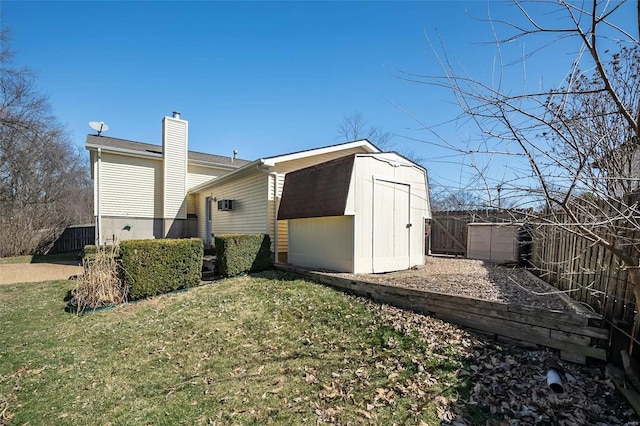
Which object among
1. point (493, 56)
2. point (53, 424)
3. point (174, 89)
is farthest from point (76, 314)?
point (174, 89)

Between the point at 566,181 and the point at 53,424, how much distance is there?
5.21 metres

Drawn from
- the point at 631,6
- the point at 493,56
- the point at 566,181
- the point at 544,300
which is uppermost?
the point at 631,6

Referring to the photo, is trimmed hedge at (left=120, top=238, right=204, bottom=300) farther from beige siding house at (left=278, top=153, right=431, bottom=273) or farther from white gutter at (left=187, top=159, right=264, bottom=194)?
white gutter at (left=187, top=159, right=264, bottom=194)

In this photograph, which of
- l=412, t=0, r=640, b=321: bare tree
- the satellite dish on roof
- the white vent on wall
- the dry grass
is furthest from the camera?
the satellite dish on roof

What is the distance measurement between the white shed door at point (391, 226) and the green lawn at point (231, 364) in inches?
89.5

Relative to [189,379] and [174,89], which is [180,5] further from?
[189,379]

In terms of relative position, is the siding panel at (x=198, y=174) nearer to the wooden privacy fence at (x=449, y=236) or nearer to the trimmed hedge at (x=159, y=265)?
the trimmed hedge at (x=159, y=265)

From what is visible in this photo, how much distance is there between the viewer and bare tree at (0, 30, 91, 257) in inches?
525

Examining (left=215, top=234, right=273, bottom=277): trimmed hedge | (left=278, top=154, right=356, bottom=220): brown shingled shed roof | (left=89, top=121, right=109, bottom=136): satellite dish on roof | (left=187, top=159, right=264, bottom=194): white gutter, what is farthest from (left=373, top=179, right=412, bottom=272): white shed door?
(left=89, top=121, right=109, bottom=136): satellite dish on roof

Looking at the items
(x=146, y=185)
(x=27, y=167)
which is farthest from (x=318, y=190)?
(x=27, y=167)

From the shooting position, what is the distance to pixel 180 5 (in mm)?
7027

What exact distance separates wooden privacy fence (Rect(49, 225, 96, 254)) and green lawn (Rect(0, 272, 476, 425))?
12594 millimetres

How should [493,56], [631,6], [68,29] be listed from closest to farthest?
[631,6], [493,56], [68,29]

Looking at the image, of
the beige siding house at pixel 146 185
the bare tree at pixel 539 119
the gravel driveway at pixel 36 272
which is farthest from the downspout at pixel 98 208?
the bare tree at pixel 539 119
